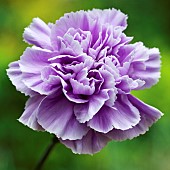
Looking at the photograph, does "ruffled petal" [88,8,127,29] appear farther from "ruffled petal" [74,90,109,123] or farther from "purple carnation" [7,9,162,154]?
"ruffled petal" [74,90,109,123]

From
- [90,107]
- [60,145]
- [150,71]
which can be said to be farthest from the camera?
[60,145]

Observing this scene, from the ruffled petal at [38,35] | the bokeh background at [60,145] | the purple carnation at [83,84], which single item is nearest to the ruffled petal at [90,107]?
the purple carnation at [83,84]

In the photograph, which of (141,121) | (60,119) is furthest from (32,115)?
(141,121)

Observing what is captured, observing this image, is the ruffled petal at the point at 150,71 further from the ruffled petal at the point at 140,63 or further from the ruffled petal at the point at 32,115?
the ruffled petal at the point at 32,115

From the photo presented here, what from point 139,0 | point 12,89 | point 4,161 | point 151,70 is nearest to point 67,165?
point 4,161

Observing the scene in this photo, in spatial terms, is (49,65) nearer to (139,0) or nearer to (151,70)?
(151,70)

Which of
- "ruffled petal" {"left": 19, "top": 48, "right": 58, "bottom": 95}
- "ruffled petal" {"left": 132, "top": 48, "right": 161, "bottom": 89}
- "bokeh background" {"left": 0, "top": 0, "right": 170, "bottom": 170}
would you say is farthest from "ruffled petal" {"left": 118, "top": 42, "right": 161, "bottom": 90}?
"bokeh background" {"left": 0, "top": 0, "right": 170, "bottom": 170}

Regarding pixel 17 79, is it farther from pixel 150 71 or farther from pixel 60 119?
pixel 150 71
